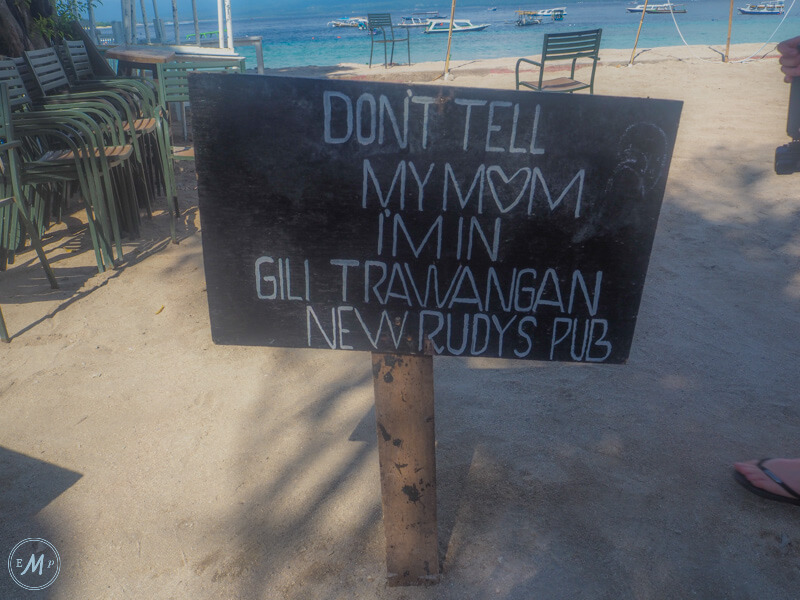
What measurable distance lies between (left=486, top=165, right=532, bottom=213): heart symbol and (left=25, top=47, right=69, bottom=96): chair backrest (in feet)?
15.3

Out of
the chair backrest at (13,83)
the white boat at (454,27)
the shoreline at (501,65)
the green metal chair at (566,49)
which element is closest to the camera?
the chair backrest at (13,83)

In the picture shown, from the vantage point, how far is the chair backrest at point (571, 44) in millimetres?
6527

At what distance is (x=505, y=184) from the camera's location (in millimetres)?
1351

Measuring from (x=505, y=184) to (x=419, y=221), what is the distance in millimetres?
211

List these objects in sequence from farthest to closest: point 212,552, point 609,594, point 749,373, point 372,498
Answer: point 749,373, point 372,498, point 212,552, point 609,594

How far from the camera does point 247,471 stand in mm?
2160

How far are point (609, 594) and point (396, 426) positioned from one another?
2.51ft

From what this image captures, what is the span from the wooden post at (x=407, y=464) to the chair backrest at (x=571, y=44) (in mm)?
5845

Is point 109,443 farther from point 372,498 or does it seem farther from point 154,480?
point 372,498

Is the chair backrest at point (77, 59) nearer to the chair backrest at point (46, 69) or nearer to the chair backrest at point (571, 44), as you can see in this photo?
the chair backrest at point (46, 69)

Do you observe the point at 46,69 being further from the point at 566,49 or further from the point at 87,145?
the point at 566,49

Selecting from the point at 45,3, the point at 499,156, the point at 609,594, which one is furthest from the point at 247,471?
the point at 45,3

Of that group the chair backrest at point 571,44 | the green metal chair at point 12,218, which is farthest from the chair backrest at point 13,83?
the chair backrest at point 571,44

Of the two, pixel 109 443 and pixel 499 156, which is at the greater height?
pixel 499 156
